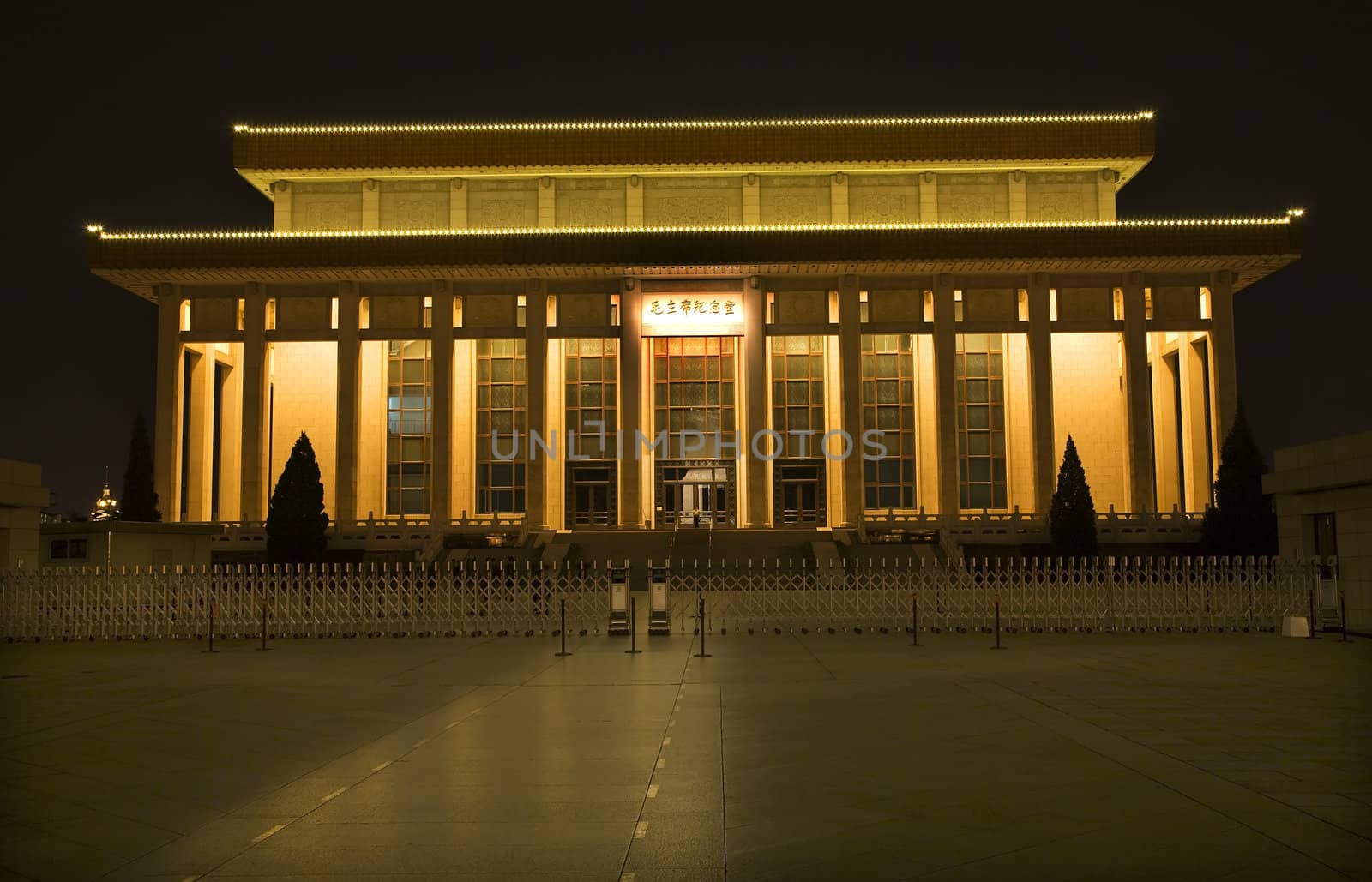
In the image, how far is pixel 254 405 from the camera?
186ft

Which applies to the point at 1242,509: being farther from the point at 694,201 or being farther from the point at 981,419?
the point at 694,201

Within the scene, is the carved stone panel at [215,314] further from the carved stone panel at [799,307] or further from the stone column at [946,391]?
the stone column at [946,391]

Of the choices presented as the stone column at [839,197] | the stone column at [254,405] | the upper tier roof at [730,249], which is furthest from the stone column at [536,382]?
the stone column at [839,197]

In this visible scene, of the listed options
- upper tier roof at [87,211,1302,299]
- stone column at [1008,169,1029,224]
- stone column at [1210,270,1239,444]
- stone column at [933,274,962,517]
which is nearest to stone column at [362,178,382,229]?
upper tier roof at [87,211,1302,299]

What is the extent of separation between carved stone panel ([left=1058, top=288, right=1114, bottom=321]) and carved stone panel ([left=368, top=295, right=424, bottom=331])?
31.1 metres

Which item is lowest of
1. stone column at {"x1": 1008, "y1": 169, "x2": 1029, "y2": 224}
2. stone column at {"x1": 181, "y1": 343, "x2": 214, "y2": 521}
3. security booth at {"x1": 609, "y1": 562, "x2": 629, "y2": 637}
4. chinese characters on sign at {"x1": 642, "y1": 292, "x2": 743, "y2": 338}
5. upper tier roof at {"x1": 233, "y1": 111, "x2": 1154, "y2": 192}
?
security booth at {"x1": 609, "y1": 562, "x2": 629, "y2": 637}

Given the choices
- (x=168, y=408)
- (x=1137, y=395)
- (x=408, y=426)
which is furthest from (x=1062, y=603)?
(x=168, y=408)

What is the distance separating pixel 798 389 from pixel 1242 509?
2523 cm

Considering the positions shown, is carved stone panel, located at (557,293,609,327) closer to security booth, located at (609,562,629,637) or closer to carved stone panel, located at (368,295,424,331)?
carved stone panel, located at (368,295,424,331)

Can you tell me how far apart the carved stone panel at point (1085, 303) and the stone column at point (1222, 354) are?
15.4 ft

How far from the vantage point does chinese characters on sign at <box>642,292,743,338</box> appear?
189 feet

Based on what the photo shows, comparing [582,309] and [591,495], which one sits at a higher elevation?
[582,309]

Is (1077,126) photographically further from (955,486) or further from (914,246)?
(955,486)

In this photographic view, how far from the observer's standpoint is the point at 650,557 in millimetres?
46406
